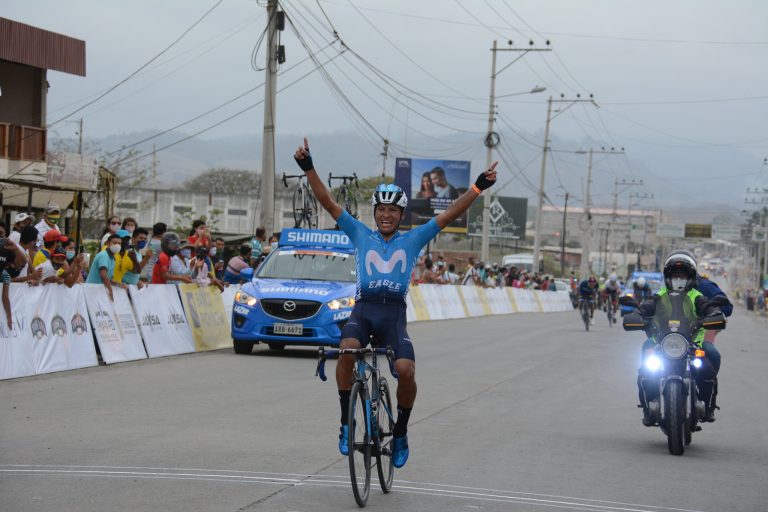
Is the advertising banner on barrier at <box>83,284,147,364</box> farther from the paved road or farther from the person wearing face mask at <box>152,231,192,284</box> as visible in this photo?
the person wearing face mask at <box>152,231,192,284</box>

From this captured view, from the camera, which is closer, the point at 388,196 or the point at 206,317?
the point at 388,196

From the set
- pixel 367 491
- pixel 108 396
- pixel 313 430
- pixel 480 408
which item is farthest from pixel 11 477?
pixel 480 408

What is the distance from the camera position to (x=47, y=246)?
1717 centimetres

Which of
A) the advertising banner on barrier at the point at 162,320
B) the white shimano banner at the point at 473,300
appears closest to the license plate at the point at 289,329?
the advertising banner on barrier at the point at 162,320

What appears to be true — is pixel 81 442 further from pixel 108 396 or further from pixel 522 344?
pixel 522 344

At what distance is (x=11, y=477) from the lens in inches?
316

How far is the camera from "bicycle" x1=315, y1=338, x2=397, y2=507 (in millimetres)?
7533

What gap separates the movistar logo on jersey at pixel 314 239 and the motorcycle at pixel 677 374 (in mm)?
11215

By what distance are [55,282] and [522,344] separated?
12.8m

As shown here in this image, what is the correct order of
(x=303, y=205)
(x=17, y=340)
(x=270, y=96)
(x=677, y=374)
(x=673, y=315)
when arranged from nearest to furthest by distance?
1. (x=677, y=374)
2. (x=673, y=315)
3. (x=17, y=340)
4. (x=270, y=96)
5. (x=303, y=205)

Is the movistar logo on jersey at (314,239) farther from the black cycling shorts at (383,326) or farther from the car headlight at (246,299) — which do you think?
the black cycling shorts at (383,326)

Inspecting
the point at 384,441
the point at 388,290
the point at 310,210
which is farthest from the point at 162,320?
the point at 310,210

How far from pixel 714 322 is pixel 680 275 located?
0.68m

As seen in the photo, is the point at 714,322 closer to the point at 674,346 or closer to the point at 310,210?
the point at 674,346
